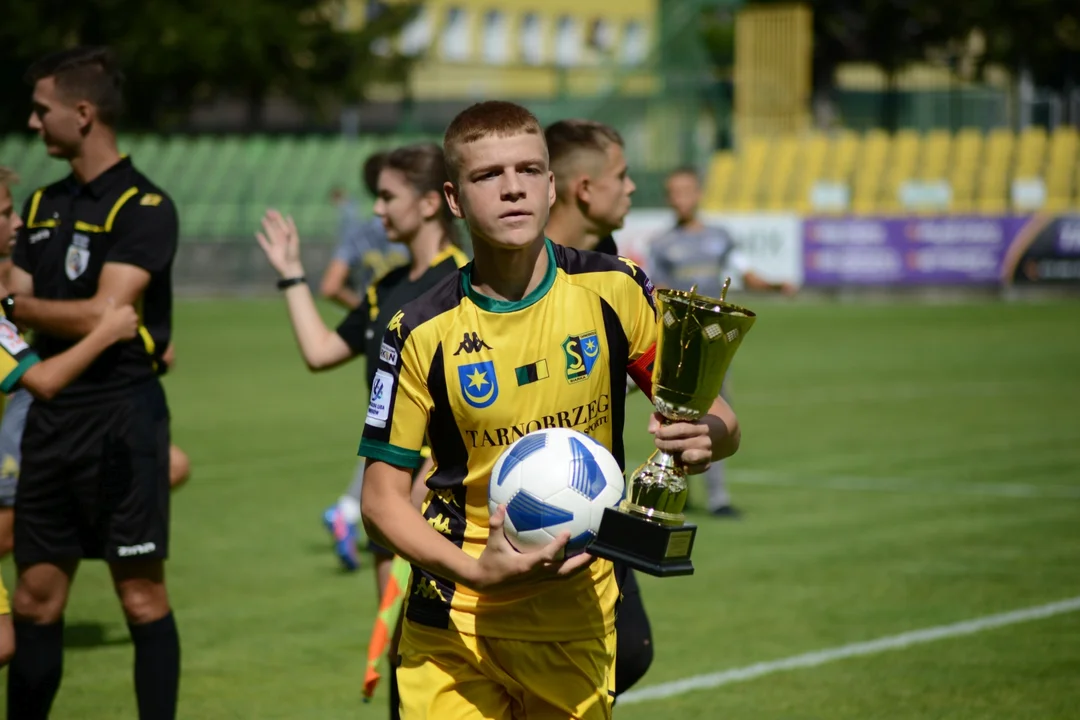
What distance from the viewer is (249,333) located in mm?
25094

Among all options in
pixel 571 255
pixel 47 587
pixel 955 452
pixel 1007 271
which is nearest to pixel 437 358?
pixel 571 255

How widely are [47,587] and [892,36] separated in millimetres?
42574

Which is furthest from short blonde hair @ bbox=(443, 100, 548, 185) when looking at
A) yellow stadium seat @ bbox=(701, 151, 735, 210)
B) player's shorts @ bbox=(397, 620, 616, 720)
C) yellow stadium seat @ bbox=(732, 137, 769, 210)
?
yellow stadium seat @ bbox=(732, 137, 769, 210)

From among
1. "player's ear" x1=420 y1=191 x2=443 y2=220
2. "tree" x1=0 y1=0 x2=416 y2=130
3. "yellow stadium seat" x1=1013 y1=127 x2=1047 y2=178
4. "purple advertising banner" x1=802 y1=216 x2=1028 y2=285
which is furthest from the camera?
"tree" x1=0 y1=0 x2=416 y2=130

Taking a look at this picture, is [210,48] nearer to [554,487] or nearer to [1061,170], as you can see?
[1061,170]

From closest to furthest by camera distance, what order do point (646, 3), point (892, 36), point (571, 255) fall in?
point (571, 255)
point (892, 36)
point (646, 3)

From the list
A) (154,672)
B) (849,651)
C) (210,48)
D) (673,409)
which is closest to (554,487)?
(673,409)

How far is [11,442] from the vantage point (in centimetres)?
684

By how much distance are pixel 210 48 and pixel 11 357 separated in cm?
4190

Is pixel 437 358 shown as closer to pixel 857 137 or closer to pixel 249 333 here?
pixel 249 333

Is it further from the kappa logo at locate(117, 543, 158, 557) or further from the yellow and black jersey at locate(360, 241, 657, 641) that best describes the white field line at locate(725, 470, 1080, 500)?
the yellow and black jersey at locate(360, 241, 657, 641)

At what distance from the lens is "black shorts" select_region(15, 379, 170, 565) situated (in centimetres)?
523

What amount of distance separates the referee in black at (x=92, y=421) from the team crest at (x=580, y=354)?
2.11 m

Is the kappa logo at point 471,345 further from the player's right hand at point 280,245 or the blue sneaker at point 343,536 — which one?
the blue sneaker at point 343,536
